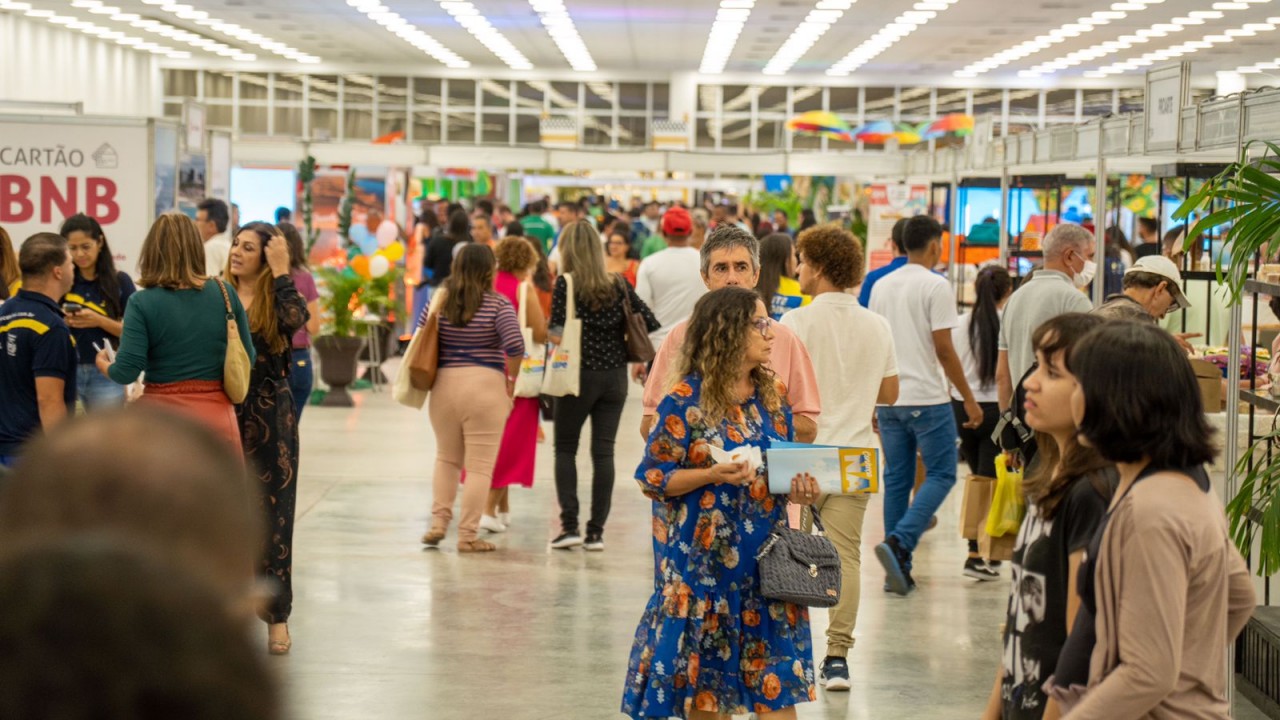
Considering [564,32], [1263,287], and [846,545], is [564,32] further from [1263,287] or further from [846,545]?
[1263,287]

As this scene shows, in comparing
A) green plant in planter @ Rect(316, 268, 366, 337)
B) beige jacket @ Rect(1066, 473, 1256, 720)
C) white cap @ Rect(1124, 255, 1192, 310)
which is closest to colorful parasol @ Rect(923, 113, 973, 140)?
green plant in planter @ Rect(316, 268, 366, 337)

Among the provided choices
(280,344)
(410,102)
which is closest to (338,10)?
(410,102)

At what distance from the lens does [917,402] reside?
6102 millimetres

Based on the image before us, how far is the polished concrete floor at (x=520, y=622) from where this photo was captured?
4.98m

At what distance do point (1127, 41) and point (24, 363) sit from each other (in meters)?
21.8

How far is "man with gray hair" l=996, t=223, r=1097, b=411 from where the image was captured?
227 inches

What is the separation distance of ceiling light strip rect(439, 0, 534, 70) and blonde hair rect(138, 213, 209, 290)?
53.5 ft

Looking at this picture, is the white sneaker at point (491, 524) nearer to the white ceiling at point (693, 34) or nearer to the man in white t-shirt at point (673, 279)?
the man in white t-shirt at point (673, 279)

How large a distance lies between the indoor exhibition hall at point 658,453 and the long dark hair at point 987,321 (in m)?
0.02

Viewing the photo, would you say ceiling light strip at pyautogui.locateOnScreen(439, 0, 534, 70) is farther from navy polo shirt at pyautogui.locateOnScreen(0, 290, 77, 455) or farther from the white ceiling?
navy polo shirt at pyautogui.locateOnScreen(0, 290, 77, 455)

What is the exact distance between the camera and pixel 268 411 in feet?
17.0

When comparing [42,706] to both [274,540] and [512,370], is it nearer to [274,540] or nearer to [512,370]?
[274,540]

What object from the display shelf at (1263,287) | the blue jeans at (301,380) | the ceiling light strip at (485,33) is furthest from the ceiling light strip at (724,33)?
the display shelf at (1263,287)

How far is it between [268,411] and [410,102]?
2767cm
